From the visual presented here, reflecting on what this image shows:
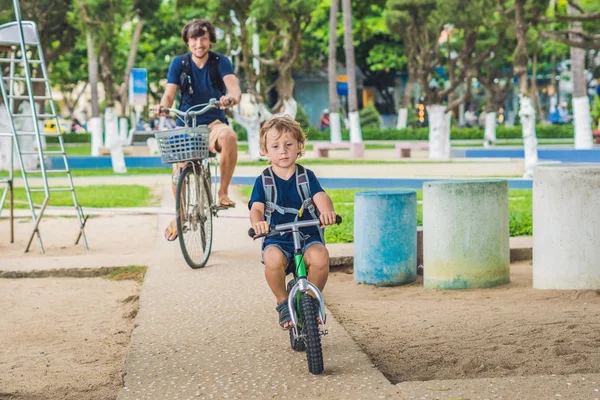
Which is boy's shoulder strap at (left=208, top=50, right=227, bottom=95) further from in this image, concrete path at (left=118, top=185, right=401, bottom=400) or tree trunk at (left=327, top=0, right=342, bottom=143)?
tree trunk at (left=327, top=0, right=342, bottom=143)

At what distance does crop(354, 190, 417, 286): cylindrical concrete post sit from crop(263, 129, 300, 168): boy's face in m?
2.71

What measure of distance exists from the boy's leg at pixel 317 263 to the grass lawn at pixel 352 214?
16.6 ft

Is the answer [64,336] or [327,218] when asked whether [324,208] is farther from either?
[64,336]

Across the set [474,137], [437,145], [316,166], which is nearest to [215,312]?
[316,166]

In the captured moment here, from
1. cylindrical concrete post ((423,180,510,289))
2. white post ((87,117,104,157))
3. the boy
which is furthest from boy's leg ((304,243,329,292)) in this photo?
white post ((87,117,104,157))

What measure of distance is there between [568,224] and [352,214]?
5.66m

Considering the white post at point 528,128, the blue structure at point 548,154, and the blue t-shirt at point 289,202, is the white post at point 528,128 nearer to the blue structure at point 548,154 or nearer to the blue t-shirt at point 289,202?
the blue structure at point 548,154

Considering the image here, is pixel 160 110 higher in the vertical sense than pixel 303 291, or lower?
higher

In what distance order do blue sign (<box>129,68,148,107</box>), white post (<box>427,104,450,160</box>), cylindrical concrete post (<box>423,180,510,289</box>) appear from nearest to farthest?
cylindrical concrete post (<box>423,180,510,289</box>) → white post (<box>427,104,450,160</box>) → blue sign (<box>129,68,148,107</box>)

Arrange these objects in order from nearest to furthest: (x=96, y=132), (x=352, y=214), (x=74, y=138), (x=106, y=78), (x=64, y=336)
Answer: (x=64, y=336) < (x=352, y=214) < (x=106, y=78) < (x=96, y=132) < (x=74, y=138)

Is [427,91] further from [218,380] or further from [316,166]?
[218,380]

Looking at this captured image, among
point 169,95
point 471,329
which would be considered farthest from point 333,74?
point 471,329

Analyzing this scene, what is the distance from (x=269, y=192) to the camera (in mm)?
5383

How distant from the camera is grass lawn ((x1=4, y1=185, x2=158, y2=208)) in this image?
15633mm
